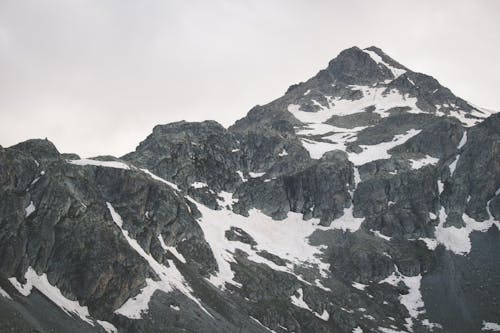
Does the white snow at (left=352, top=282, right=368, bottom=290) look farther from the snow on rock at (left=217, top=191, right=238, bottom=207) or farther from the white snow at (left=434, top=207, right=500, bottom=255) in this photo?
the snow on rock at (left=217, top=191, right=238, bottom=207)

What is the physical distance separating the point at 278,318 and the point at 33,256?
47.4 metres

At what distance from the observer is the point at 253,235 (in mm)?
146750

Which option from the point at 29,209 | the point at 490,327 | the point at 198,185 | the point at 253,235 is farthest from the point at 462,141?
the point at 29,209

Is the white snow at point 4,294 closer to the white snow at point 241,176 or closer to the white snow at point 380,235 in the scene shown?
the white snow at point 380,235

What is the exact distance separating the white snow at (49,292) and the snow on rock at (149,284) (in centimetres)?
656

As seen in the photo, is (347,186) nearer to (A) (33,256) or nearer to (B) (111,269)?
(B) (111,269)

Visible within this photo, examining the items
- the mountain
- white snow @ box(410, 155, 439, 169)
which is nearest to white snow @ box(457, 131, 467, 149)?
the mountain

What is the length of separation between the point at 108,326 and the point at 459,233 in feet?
340

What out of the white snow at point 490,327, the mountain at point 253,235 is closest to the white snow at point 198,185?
the mountain at point 253,235

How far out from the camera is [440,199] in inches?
6452

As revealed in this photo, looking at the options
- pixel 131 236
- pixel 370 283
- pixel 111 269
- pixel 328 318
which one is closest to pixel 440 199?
pixel 370 283

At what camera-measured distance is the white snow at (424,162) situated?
176 meters

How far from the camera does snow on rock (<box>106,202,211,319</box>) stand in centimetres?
8825

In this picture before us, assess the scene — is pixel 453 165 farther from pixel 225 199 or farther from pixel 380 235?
pixel 225 199
